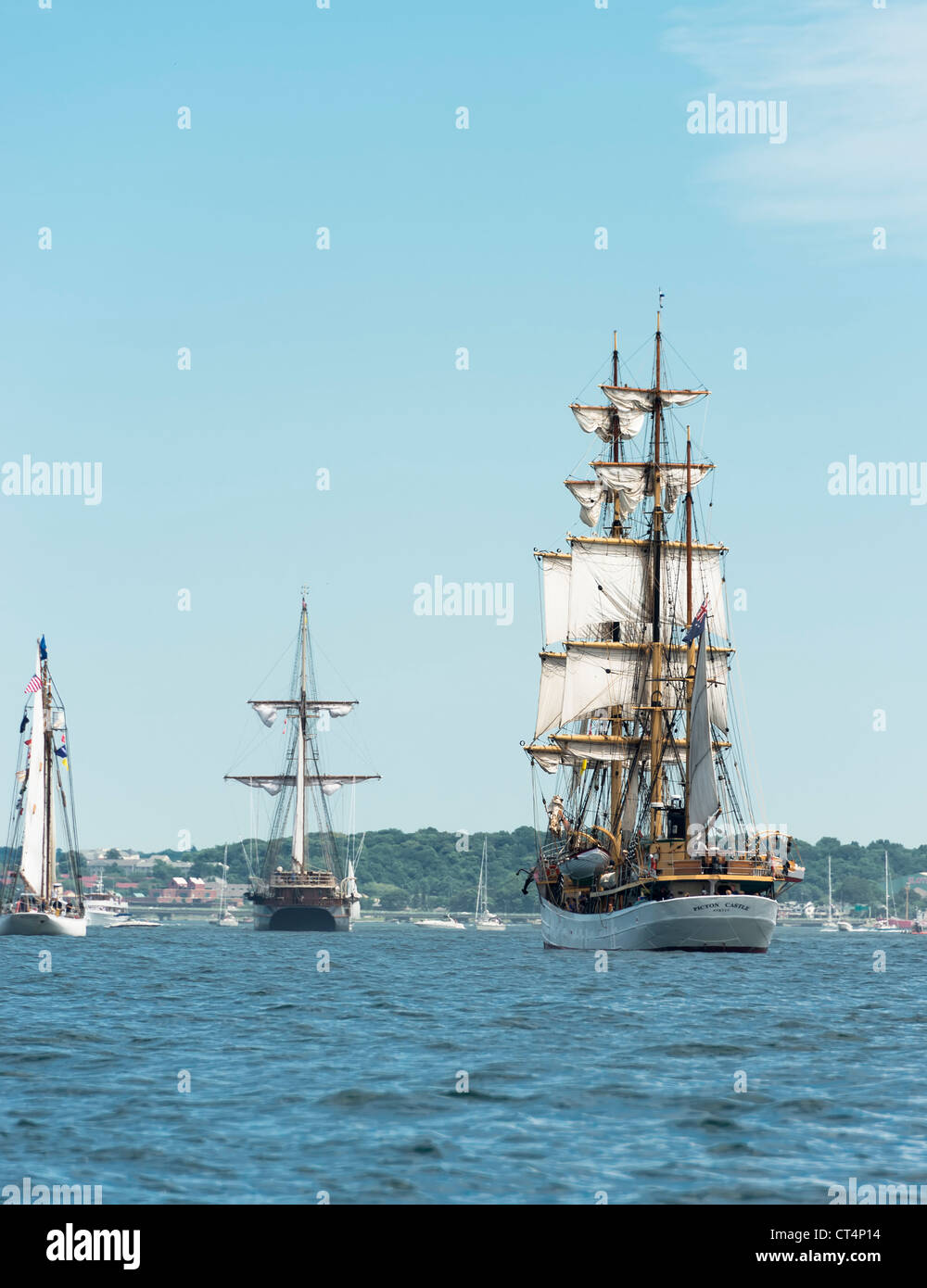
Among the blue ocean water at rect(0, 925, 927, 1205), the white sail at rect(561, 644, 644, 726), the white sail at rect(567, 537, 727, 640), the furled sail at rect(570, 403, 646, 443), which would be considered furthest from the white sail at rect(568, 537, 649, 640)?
the blue ocean water at rect(0, 925, 927, 1205)

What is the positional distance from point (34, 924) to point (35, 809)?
9019mm

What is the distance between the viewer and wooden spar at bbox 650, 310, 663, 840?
104 metres

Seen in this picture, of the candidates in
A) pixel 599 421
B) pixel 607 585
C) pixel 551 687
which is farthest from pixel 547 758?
pixel 599 421

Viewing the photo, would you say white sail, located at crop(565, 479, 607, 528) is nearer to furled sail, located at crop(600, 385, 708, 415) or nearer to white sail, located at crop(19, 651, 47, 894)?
furled sail, located at crop(600, 385, 708, 415)

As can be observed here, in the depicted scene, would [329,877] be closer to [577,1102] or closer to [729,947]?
[729,947]

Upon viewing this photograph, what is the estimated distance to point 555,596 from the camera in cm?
12562

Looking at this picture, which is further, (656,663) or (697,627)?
(656,663)

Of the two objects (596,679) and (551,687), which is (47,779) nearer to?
(551,687)

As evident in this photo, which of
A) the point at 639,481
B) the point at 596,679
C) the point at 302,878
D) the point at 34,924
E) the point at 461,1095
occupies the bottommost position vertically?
the point at 34,924

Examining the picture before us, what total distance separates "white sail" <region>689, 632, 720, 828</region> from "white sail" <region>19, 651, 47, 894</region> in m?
56.7

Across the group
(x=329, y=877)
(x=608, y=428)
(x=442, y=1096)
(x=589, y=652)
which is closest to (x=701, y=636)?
(x=589, y=652)
